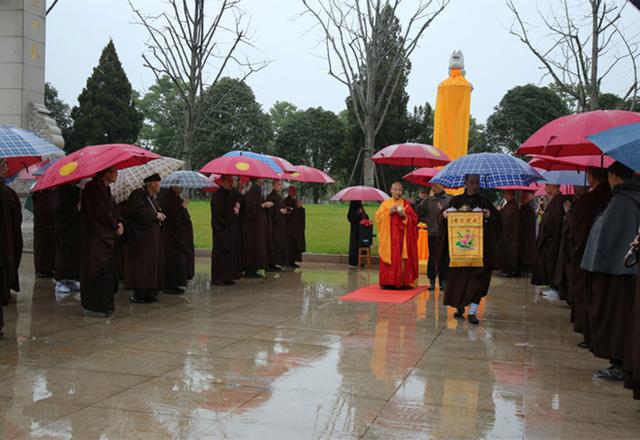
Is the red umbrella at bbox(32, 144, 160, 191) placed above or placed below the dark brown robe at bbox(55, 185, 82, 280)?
above

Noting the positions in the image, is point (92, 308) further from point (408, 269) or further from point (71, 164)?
point (408, 269)

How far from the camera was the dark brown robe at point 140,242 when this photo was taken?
8.86 meters

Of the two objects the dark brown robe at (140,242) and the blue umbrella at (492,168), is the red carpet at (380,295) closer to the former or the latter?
the blue umbrella at (492,168)

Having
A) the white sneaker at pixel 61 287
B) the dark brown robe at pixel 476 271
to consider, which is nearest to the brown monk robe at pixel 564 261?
the dark brown robe at pixel 476 271

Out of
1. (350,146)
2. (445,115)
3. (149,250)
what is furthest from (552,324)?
(350,146)

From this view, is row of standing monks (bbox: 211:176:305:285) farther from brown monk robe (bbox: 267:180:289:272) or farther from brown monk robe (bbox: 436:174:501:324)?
brown monk robe (bbox: 436:174:501:324)

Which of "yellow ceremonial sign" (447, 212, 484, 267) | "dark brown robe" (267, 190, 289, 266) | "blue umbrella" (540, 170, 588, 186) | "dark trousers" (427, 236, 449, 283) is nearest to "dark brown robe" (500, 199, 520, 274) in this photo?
"dark trousers" (427, 236, 449, 283)

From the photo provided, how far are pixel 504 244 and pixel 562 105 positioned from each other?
34.8 m

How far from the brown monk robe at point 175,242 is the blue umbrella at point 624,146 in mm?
6781

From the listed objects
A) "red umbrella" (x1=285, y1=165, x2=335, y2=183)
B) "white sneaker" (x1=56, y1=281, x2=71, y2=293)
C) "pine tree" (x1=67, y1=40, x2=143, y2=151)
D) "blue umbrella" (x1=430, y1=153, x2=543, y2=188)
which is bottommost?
"white sneaker" (x1=56, y1=281, x2=71, y2=293)

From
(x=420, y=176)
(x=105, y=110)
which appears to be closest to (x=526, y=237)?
(x=420, y=176)

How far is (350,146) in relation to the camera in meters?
46.8

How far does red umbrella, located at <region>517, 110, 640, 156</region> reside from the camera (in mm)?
6340

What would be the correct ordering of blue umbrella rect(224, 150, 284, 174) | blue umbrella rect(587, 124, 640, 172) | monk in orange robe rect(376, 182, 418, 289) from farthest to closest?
blue umbrella rect(224, 150, 284, 174)
monk in orange robe rect(376, 182, 418, 289)
blue umbrella rect(587, 124, 640, 172)
